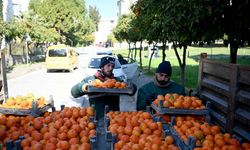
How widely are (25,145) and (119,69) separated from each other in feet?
39.9

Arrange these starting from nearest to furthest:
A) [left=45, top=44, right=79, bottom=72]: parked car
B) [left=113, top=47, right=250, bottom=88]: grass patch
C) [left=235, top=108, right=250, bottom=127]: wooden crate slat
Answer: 1. [left=235, top=108, right=250, bottom=127]: wooden crate slat
2. [left=113, top=47, right=250, bottom=88]: grass patch
3. [left=45, top=44, right=79, bottom=72]: parked car

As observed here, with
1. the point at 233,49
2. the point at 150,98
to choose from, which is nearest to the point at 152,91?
the point at 150,98

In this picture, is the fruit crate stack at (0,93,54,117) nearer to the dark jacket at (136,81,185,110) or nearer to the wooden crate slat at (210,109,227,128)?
the dark jacket at (136,81,185,110)

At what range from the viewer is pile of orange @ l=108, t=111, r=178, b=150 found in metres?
3.31

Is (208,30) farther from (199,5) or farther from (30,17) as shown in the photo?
(30,17)

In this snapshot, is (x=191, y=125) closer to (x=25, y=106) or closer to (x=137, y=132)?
(x=137, y=132)

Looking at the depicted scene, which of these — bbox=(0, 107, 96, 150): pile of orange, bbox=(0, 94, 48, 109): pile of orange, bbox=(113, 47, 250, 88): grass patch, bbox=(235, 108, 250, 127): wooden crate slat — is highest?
bbox=(235, 108, 250, 127): wooden crate slat

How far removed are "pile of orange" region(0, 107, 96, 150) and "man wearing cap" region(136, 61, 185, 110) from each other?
839 millimetres

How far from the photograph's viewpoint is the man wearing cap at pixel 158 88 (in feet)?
16.2

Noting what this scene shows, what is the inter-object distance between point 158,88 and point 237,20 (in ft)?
5.11

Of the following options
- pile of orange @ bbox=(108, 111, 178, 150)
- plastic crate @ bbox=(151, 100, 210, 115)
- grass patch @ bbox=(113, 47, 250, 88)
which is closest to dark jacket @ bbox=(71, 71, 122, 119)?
pile of orange @ bbox=(108, 111, 178, 150)

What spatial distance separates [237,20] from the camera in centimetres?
525

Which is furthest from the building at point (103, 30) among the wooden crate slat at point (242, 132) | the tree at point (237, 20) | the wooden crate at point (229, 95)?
the wooden crate slat at point (242, 132)

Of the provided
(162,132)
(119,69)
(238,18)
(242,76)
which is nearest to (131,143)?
(162,132)
